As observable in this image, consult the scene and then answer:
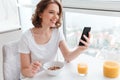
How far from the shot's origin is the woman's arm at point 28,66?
3.66 ft

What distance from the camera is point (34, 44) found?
4.42ft

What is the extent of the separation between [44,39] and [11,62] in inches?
11.5

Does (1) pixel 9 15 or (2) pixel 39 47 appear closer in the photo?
(2) pixel 39 47

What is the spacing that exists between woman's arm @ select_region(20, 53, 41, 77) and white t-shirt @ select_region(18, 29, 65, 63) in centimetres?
4

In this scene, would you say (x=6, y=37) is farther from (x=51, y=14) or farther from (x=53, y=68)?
(x=53, y=68)

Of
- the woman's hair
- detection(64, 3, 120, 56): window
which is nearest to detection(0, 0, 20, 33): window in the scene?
detection(64, 3, 120, 56): window

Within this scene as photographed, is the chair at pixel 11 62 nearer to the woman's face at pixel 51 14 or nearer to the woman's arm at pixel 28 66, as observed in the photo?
the woman's arm at pixel 28 66

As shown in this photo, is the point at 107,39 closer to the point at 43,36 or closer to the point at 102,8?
the point at 102,8

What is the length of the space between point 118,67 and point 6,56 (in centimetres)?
75

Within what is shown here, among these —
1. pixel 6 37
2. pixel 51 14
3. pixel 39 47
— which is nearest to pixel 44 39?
pixel 39 47

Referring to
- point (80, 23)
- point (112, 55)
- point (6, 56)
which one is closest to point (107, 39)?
point (112, 55)

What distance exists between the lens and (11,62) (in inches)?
52.1

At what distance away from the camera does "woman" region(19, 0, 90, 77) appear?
1.32 metres

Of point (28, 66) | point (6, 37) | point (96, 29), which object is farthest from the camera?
point (6, 37)
